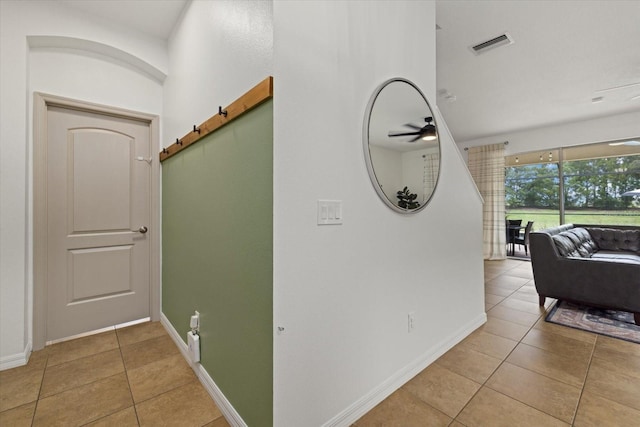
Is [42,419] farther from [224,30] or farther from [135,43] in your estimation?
[135,43]

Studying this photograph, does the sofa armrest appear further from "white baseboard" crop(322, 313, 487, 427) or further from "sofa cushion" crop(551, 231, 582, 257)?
"white baseboard" crop(322, 313, 487, 427)

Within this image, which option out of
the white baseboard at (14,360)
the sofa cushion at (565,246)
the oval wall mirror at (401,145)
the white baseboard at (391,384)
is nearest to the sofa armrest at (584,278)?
the sofa cushion at (565,246)

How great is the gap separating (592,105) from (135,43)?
6362 mm

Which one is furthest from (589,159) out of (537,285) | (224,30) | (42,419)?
(42,419)

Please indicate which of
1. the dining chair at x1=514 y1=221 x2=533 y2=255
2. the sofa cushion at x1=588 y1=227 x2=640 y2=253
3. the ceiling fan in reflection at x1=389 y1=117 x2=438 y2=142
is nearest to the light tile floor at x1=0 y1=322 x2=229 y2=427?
the ceiling fan in reflection at x1=389 y1=117 x2=438 y2=142

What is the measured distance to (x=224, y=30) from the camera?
1607mm

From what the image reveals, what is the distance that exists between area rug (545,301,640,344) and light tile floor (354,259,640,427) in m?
0.16

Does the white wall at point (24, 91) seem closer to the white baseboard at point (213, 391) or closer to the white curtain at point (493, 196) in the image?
the white baseboard at point (213, 391)

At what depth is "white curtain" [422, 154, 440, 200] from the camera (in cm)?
192

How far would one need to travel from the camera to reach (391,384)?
167 centimetres

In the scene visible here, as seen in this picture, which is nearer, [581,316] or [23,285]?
[23,285]

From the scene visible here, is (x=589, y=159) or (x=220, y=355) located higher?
(x=589, y=159)

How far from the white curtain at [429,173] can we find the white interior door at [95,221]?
2.61 meters

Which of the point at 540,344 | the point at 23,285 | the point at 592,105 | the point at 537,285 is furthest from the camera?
the point at 592,105
